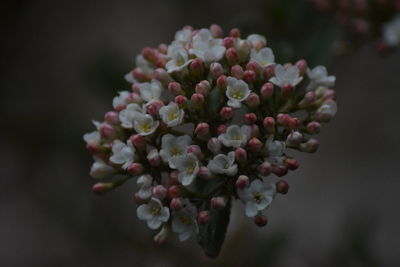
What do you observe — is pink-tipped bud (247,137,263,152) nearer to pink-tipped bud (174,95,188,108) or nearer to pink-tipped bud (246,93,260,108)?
pink-tipped bud (246,93,260,108)

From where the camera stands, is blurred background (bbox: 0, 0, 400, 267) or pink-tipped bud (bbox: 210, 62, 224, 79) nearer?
pink-tipped bud (bbox: 210, 62, 224, 79)

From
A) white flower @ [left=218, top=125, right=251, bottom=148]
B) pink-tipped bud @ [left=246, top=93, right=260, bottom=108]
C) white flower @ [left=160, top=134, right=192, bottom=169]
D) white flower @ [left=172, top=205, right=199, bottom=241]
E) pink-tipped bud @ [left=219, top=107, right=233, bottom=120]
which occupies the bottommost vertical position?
white flower @ [left=172, top=205, right=199, bottom=241]

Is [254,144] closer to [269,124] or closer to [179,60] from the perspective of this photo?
[269,124]

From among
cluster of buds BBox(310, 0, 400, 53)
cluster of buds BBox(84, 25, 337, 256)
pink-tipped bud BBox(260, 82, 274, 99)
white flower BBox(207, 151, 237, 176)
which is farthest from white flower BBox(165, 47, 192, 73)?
cluster of buds BBox(310, 0, 400, 53)

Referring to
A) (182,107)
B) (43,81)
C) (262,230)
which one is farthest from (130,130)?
(43,81)

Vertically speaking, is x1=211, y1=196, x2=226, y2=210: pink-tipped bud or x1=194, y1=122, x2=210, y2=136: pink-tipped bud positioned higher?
x1=194, y1=122, x2=210, y2=136: pink-tipped bud

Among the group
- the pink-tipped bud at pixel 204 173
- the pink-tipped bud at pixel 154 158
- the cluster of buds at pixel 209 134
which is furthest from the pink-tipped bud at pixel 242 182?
the pink-tipped bud at pixel 154 158

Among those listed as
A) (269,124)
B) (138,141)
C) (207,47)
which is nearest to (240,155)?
(269,124)
